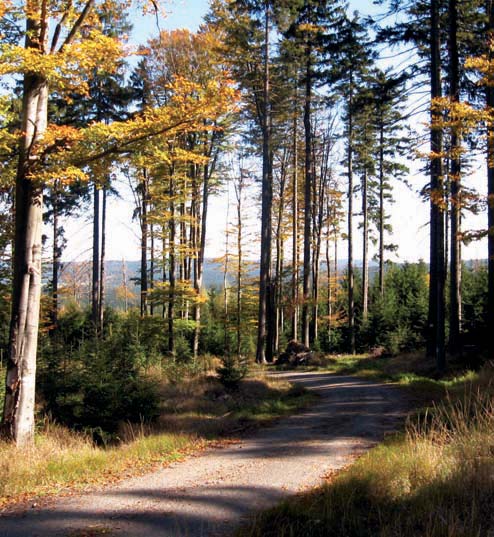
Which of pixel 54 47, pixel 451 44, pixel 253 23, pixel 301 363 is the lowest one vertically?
pixel 301 363

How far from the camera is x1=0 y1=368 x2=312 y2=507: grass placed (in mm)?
6031

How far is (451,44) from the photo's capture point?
15.9 m

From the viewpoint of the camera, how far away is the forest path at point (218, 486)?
4.64m

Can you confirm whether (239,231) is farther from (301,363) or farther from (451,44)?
(451,44)

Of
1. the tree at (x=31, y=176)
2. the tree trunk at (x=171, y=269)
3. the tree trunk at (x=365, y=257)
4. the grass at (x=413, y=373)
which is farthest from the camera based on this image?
the tree trunk at (x=365, y=257)

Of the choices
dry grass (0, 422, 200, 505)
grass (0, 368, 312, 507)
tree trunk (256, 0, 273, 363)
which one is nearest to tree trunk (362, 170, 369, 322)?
tree trunk (256, 0, 273, 363)

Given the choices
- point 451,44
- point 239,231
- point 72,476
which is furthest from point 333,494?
point 239,231

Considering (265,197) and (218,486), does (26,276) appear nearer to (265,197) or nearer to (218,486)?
(218,486)

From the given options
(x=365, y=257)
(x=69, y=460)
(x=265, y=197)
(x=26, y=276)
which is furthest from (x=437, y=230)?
(x=365, y=257)

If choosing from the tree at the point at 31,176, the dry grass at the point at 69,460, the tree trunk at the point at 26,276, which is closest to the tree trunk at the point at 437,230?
the dry grass at the point at 69,460

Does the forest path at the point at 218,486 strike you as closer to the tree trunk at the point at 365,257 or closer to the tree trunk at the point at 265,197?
the tree trunk at the point at 265,197

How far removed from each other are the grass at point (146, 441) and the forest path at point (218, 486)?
503 mm

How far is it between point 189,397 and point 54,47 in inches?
325

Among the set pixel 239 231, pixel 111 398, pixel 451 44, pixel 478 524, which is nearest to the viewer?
pixel 478 524
